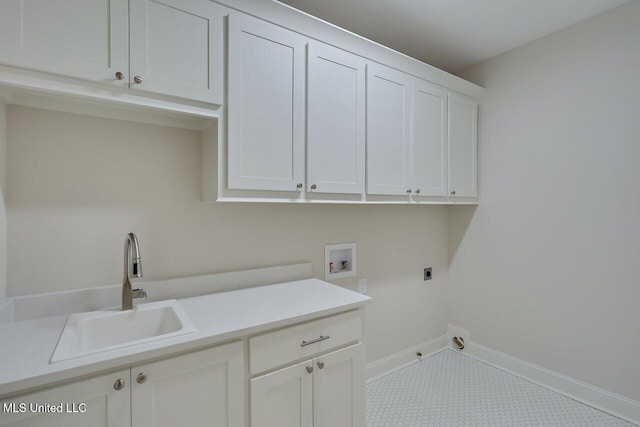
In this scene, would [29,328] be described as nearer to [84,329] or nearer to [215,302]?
[84,329]

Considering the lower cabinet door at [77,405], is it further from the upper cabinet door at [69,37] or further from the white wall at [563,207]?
the white wall at [563,207]

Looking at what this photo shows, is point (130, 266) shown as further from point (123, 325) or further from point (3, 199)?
point (3, 199)

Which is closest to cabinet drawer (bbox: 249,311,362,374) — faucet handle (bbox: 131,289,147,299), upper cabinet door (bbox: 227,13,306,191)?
faucet handle (bbox: 131,289,147,299)

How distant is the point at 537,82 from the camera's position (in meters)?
2.32

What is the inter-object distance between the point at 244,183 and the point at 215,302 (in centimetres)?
60

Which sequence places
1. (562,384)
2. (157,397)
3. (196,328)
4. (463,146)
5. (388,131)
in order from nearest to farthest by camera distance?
(157,397), (196,328), (388,131), (562,384), (463,146)

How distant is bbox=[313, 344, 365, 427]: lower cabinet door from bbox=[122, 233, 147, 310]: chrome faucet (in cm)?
85

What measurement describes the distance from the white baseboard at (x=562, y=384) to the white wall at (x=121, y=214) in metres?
1.36

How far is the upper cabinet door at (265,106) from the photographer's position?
1.43 m

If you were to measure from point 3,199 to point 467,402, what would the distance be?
271 cm

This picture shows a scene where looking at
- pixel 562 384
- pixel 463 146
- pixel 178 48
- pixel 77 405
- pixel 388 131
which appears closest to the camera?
pixel 77 405

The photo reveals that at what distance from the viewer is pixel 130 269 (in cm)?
133

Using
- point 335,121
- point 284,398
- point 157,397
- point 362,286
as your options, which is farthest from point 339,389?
point 335,121

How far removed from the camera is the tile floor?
189 cm
